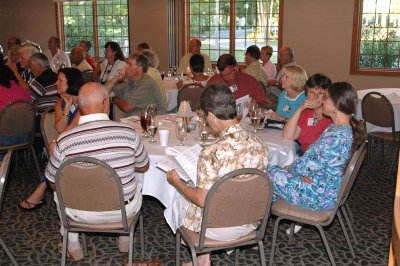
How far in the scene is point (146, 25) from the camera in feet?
36.2

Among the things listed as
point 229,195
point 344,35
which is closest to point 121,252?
point 229,195

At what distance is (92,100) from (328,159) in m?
1.42

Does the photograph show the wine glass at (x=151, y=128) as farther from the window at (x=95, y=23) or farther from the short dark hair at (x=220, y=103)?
the window at (x=95, y=23)

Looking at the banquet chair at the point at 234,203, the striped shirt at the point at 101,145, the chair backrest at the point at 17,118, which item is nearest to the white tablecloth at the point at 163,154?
the striped shirt at the point at 101,145

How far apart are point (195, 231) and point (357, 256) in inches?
56.9

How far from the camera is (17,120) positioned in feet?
15.2

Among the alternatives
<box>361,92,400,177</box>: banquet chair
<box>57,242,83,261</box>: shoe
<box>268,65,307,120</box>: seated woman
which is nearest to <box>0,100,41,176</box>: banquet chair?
<box>57,242,83,261</box>: shoe

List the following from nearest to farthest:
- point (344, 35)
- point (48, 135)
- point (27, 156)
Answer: point (48, 135)
point (27, 156)
point (344, 35)

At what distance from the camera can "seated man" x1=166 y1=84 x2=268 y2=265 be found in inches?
97.7

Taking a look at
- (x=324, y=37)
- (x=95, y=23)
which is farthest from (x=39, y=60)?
(x=95, y=23)

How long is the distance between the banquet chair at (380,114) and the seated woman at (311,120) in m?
1.60

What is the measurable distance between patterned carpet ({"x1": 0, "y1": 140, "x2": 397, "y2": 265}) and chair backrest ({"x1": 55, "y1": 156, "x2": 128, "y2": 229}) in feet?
2.85

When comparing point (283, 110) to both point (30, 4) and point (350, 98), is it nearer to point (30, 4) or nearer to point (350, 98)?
point (350, 98)

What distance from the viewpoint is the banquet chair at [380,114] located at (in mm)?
5266
